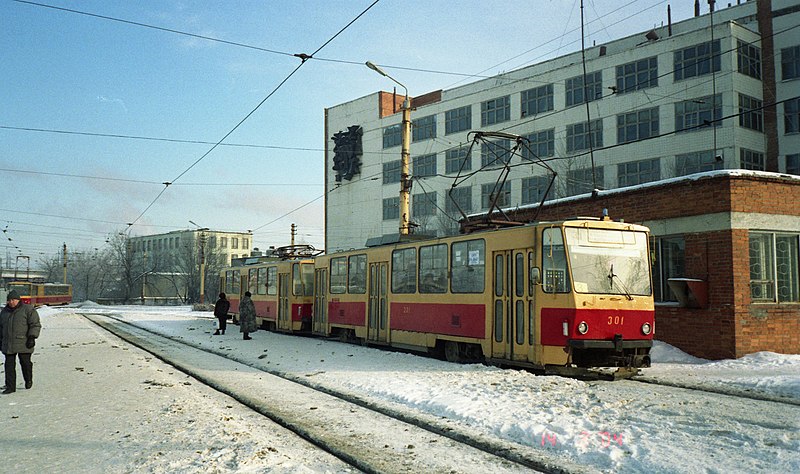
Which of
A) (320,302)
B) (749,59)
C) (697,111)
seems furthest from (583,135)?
(320,302)

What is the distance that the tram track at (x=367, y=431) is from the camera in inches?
252

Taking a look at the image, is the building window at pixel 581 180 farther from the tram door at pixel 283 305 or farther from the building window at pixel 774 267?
the building window at pixel 774 267

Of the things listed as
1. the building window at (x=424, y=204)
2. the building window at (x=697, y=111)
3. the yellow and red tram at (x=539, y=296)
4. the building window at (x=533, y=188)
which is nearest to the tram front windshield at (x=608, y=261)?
the yellow and red tram at (x=539, y=296)

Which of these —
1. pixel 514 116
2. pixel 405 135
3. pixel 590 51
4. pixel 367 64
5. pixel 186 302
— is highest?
pixel 590 51

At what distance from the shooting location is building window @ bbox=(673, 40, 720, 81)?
1382 inches

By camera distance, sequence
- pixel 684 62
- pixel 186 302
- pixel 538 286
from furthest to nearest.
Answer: pixel 186 302, pixel 684 62, pixel 538 286

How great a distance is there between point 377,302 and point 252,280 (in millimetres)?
13150

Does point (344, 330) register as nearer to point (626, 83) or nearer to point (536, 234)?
point (536, 234)

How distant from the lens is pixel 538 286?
12188 millimetres

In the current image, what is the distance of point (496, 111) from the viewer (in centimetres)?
4628

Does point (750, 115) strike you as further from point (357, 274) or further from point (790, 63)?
point (357, 274)

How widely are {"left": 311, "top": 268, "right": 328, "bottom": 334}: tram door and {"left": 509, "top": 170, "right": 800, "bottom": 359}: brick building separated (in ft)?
34.6

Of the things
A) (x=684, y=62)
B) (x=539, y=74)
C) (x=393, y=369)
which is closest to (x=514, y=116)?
(x=539, y=74)

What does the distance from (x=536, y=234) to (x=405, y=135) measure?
9.62 metres
